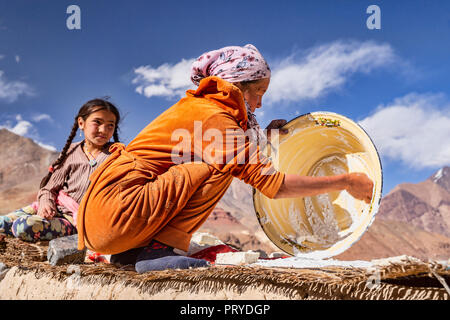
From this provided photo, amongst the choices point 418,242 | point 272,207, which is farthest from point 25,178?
point 272,207

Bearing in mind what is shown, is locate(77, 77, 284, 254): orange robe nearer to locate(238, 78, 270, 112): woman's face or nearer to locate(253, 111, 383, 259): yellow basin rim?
locate(238, 78, 270, 112): woman's face

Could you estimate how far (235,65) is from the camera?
61.5 inches

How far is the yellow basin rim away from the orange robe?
1.70 ft

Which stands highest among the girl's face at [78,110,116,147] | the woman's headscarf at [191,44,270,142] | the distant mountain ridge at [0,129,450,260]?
the distant mountain ridge at [0,129,450,260]

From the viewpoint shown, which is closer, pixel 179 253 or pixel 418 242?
pixel 179 253

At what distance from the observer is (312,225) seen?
2156 millimetres

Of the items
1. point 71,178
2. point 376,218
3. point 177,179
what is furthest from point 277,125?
point 376,218

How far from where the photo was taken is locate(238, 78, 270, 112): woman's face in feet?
5.26

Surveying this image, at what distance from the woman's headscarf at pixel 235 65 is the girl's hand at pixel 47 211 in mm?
1399

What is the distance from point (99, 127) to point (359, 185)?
1721 mm

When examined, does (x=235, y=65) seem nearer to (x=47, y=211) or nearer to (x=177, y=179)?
(x=177, y=179)

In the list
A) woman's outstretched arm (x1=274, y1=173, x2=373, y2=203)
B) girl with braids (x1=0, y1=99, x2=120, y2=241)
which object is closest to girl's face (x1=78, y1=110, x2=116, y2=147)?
girl with braids (x1=0, y1=99, x2=120, y2=241)
